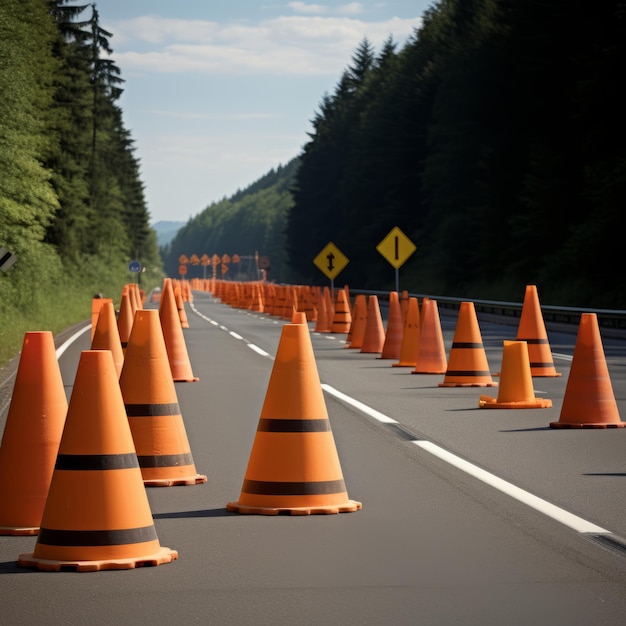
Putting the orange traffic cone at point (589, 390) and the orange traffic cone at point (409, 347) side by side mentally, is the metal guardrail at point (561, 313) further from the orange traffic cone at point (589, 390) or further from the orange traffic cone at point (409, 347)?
the orange traffic cone at point (589, 390)

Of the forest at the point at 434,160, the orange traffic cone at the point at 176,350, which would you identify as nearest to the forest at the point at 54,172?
the forest at the point at 434,160

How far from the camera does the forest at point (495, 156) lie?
52.1 meters

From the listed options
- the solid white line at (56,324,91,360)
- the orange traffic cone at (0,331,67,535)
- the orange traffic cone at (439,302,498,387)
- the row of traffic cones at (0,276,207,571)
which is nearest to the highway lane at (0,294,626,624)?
the row of traffic cones at (0,276,207,571)

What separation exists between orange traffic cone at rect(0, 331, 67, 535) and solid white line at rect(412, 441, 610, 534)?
10.0 ft

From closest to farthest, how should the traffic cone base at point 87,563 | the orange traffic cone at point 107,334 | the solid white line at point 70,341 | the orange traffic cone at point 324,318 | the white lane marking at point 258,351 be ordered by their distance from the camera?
1. the traffic cone base at point 87,563
2. the orange traffic cone at point 107,334
3. the white lane marking at point 258,351
4. the solid white line at point 70,341
5. the orange traffic cone at point 324,318

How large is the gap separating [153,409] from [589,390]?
18.2 feet

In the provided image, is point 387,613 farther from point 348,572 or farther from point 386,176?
point 386,176

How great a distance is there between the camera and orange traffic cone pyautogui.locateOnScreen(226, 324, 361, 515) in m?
9.30

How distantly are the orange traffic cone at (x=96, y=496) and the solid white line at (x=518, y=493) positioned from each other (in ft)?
8.30

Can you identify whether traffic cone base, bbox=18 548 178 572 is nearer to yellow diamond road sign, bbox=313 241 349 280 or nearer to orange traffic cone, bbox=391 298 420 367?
orange traffic cone, bbox=391 298 420 367

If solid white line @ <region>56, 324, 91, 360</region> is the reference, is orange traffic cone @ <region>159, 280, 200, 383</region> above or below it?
above

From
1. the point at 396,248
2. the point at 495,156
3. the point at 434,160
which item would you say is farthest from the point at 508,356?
the point at 434,160

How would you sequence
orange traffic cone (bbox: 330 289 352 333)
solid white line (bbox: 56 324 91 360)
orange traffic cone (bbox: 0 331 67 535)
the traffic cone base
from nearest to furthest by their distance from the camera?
the traffic cone base, orange traffic cone (bbox: 0 331 67 535), solid white line (bbox: 56 324 91 360), orange traffic cone (bbox: 330 289 352 333)

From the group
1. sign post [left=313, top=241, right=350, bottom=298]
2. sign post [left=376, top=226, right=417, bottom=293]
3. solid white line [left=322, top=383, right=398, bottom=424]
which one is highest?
sign post [left=376, top=226, right=417, bottom=293]
